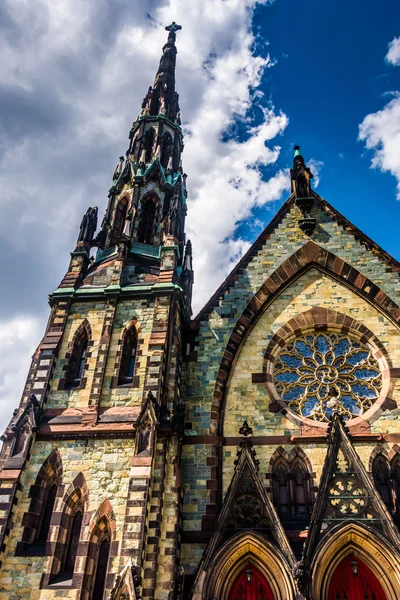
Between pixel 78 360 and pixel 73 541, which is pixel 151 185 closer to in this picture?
pixel 78 360

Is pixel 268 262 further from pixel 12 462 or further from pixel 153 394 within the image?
pixel 12 462

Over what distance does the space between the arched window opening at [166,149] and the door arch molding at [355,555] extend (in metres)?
15.8

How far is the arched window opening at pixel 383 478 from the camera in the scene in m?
13.6

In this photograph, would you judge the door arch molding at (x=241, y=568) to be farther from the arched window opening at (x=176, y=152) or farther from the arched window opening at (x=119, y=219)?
the arched window opening at (x=176, y=152)

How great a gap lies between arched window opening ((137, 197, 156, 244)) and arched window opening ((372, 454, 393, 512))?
35.5 ft

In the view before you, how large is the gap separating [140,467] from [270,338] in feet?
19.8

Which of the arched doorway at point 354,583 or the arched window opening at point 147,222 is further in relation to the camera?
the arched window opening at point 147,222

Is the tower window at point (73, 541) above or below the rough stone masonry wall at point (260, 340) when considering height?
below

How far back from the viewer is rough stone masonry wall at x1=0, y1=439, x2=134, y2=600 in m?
12.2

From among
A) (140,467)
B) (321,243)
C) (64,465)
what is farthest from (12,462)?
(321,243)

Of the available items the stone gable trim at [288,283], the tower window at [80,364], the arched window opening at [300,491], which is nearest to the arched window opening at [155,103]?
the stone gable trim at [288,283]

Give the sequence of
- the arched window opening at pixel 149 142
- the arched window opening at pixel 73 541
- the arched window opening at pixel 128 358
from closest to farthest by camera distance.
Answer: the arched window opening at pixel 73 541 < the arched window opening at pixel 128 358 < the arched window opening at pixel 149 142

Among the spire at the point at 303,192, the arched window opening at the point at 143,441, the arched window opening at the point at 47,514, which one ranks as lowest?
the arched window opening at the point at 47,514

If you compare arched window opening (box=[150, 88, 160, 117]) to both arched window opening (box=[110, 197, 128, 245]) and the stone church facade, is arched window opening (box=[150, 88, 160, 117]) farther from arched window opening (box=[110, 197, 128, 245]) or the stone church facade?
the stone church facade
